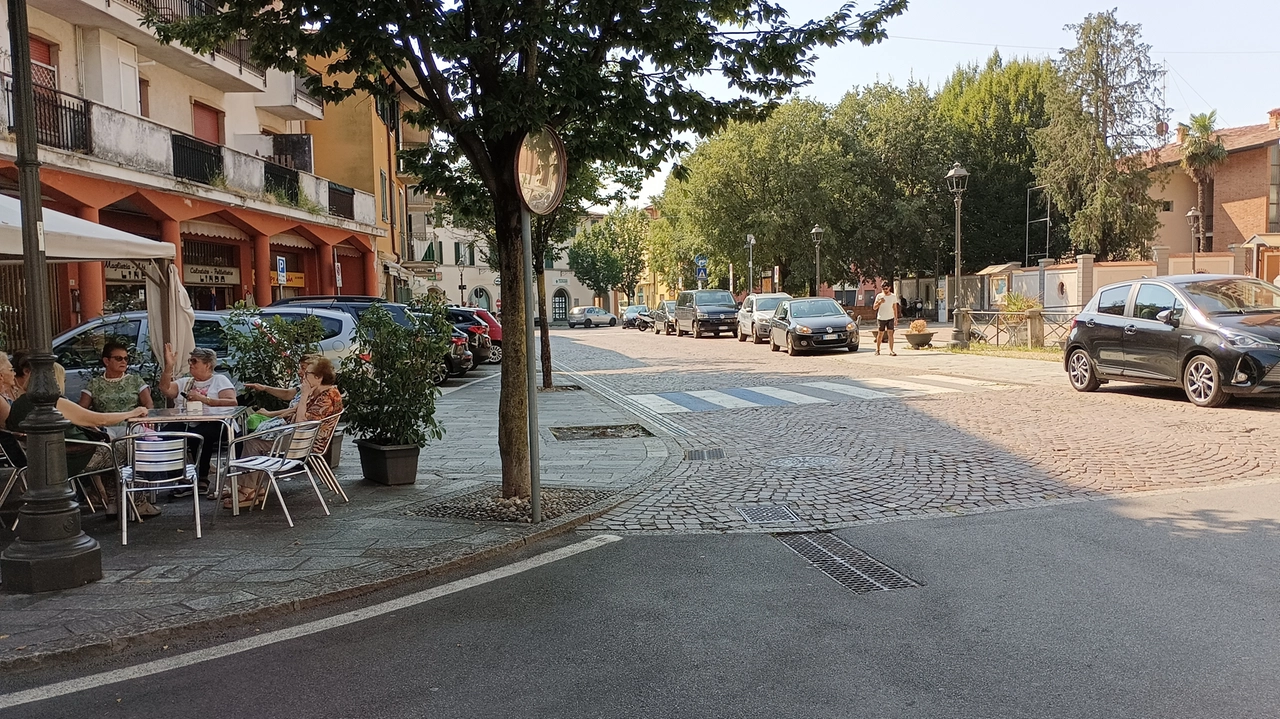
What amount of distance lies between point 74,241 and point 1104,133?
45.6 m

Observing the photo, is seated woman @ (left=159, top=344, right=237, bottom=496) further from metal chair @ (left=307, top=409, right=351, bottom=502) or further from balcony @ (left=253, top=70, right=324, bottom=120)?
balcony @ (left=253, top=70, right=324, bottom=120)

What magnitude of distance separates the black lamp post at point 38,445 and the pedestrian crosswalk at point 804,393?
29.3 feet

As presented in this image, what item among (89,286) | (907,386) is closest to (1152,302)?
(907,386)

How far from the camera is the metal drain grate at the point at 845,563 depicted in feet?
16.7

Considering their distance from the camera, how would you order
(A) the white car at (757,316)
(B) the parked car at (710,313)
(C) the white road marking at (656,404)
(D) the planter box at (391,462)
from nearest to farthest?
1. (D) the planter box at (391,462)
2. (C) the white road marking at (656,404)
3. (A) the white car at (757,316)
4. (B) the parked car at (710,313)

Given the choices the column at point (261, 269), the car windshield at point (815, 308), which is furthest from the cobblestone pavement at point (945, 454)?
the column at point (261, 269)

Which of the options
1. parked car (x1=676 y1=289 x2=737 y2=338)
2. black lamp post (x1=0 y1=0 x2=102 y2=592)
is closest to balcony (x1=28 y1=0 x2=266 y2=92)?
black lamp post (x1=0 y1=0 x2=102 y2=592)

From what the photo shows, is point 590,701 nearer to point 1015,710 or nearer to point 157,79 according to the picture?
point 1015,710

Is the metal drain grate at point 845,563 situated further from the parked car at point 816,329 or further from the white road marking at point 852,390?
the parked car at point 816,329

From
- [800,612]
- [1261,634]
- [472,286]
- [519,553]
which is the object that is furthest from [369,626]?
[472,286]

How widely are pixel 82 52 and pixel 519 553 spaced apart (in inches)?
696

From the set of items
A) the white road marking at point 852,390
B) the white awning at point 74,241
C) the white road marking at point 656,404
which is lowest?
the white road marking at point 656,404

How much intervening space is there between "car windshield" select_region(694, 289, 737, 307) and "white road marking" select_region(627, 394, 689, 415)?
75.8 feet

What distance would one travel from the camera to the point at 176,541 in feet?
20.4
